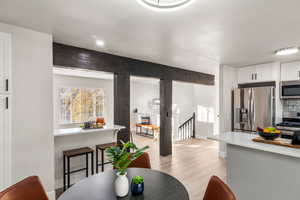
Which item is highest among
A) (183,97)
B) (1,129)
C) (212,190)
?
(183,97)

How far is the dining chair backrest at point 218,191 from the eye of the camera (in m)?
1.09

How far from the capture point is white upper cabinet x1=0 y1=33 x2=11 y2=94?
79.9 inches

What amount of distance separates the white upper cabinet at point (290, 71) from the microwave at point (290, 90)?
0.36 feet

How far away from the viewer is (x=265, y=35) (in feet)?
7.84

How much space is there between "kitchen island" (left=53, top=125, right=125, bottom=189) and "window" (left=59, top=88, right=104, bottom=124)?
3.31m

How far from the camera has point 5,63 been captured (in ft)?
6.74

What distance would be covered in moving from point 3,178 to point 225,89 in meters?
4.77

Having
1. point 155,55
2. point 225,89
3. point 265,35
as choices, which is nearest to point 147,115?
point 225,89

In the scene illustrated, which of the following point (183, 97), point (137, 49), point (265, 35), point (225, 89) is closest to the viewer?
point (265, 35)

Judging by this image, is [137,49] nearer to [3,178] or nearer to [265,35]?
[265,35]

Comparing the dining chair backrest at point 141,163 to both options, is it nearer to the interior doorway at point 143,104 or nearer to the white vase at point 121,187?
the white vase at point 121,187

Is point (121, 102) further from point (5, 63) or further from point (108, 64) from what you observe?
point (5, 63)

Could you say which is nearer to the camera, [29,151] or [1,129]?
[1,129]

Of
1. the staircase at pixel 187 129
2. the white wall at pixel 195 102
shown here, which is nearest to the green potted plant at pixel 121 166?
the white wall at pixel 195 102
